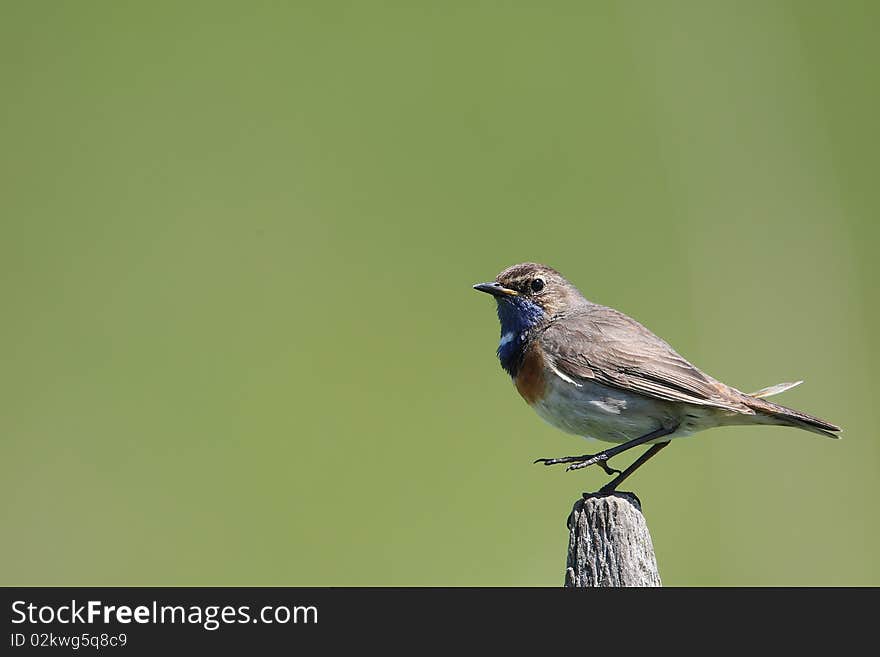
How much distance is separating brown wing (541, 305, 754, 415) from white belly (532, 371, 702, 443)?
0.05 metres

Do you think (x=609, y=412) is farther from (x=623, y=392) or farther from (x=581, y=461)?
(x=581, y=461)

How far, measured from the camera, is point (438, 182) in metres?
12.8

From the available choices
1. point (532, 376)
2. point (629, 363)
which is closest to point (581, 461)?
point (629, 363)

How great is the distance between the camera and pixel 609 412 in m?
5.28

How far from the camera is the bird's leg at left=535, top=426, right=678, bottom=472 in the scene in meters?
4.86

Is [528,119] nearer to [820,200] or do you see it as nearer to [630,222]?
[630,222]

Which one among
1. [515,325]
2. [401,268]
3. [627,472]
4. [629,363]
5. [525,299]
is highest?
[401,268]

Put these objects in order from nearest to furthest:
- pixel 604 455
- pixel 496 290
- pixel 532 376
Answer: pixel 604 455, pixel 532 376, pixel 496 290

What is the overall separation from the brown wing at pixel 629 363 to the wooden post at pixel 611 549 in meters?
1.23

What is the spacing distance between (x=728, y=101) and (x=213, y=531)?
668 centimetres

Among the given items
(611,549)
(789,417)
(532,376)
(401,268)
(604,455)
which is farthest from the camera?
(401,268)

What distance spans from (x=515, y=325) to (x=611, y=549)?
83.2 inches

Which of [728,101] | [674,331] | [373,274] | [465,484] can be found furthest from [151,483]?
[728,101]

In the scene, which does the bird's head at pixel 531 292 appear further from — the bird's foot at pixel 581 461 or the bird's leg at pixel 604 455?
the bird's foot at pixel 581 461
